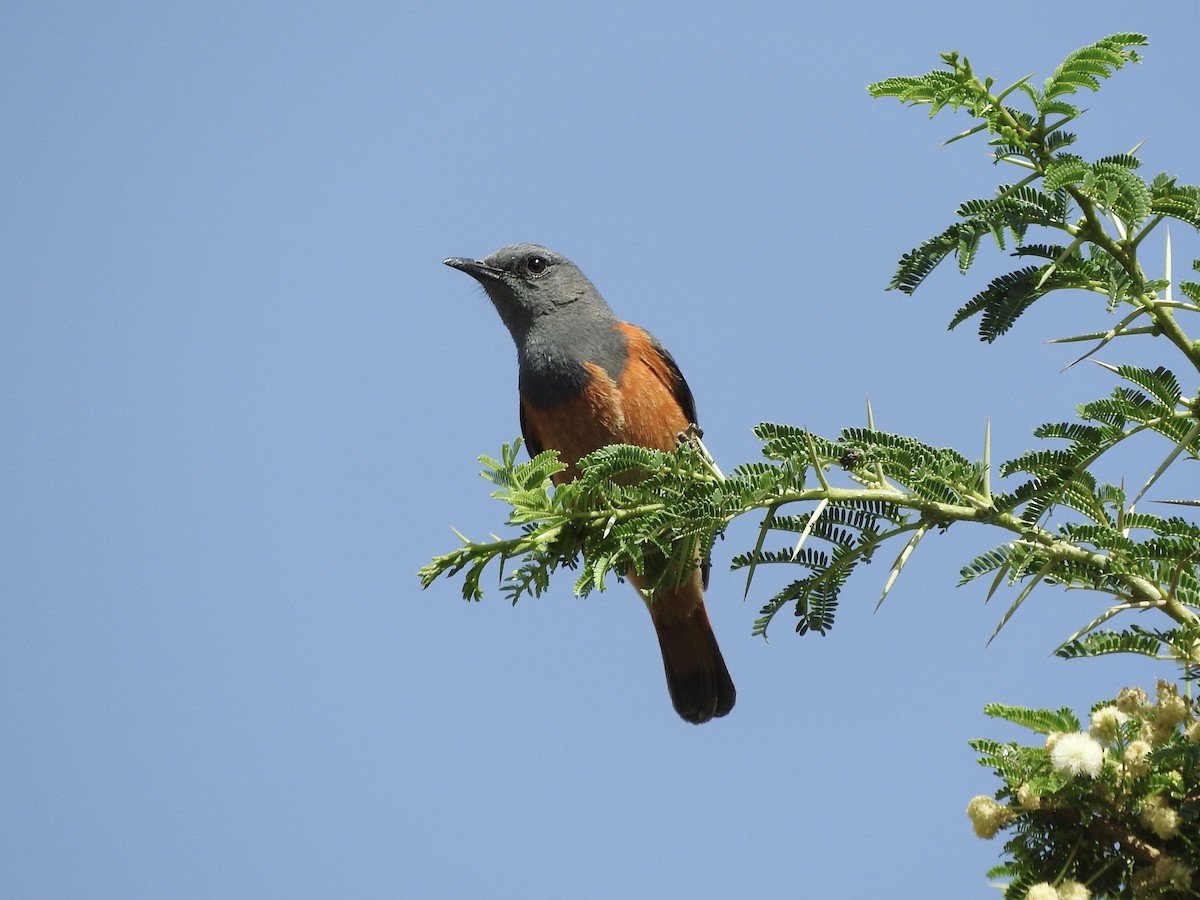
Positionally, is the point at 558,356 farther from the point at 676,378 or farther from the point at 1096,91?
the point at 1096,91

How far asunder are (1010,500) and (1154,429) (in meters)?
0.44

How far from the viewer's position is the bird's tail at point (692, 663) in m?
7.47

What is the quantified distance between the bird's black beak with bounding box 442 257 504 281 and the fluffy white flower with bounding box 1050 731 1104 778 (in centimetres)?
563

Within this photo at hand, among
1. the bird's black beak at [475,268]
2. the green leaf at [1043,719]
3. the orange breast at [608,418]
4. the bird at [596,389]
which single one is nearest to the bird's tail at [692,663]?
the bird at [596,389]

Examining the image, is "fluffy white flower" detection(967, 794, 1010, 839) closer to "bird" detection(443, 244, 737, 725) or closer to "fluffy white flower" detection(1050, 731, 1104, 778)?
"fluffy white flower" detection(1050, 731, 1104, 778)

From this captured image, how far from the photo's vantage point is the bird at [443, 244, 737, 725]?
680 centimetres

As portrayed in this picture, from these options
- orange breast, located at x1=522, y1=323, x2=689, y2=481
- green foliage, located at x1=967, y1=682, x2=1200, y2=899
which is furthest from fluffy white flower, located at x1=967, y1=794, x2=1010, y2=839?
orange breast, located at x1=522, y1=323, x2=689, y2=481

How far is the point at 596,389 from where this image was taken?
680 cm

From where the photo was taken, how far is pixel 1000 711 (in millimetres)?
3314

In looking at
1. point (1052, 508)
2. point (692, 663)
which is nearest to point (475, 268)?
point (692, 663)

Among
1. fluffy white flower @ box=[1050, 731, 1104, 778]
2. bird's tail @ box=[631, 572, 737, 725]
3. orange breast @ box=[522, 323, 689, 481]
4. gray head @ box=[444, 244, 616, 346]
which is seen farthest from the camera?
gray head @ box=[444, 244, 616, 346]

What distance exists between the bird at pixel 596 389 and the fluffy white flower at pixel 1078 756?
3.66m

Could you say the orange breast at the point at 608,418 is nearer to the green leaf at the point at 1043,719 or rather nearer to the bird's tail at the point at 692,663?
the bird's tail at the point at 692,663

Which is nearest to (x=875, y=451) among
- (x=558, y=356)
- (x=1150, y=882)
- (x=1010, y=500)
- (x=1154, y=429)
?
(x=1010, y=500)
